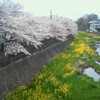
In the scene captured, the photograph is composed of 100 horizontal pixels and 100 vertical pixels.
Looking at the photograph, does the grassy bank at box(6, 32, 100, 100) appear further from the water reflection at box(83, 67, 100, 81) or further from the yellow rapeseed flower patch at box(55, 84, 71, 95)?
the water reflection at box(83, 67, 100, 81)

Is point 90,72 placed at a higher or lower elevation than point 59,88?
lower

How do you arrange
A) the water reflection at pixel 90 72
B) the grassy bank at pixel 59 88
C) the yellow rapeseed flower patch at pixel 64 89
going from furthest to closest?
the water reflection at pixel 90 72 → the yellow rapeseed flower patch at pixel 64 89 → the grassy bank at pixel 59 88

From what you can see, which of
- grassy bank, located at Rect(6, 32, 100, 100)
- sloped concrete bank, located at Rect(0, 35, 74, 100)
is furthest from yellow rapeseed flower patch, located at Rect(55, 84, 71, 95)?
sloped concrete bank, located at Rect(0, 35, 74, 100)

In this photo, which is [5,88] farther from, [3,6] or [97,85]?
[97,85]

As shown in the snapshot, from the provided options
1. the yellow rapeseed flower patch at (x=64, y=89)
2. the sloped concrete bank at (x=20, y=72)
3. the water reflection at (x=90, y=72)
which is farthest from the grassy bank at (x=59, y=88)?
the water reflection at (x=90, y=72)

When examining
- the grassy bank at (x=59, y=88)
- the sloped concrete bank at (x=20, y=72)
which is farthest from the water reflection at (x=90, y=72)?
the sloped concrete bank at (x=20, y=72)

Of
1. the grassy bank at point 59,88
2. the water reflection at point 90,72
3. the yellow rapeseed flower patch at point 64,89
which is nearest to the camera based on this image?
the grassy bank at point 59,88

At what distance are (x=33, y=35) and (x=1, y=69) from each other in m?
5.26

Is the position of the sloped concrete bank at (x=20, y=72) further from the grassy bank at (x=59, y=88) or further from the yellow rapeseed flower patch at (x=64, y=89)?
the yellow rapeseed flower patch at (x=64, y=89)

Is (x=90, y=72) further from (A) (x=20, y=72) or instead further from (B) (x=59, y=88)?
(A) (x=20, y=72)

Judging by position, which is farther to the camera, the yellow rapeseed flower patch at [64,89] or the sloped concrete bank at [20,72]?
the yellow rapeseed flower patch at [64,89]

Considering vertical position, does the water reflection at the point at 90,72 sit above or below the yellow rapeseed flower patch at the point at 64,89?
below

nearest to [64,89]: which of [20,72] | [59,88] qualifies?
[59,88]

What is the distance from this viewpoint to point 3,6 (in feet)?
48.8
